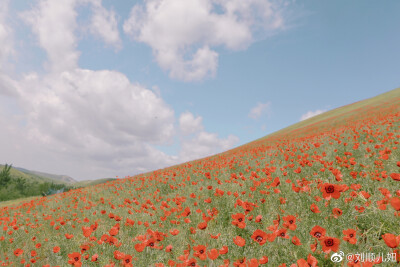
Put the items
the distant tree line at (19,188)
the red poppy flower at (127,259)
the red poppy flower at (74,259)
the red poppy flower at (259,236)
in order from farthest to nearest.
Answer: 1. the distant tree line at (19,188)
2. the red poppy flower at (74,259)
3. the red poppy flower at (127,259)
4. the red poppy flower at (259,236)

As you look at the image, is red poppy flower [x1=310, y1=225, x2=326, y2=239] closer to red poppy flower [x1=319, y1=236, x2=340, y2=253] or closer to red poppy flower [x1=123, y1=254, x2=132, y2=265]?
red poppy flower [x1=319, y1=236, x2=340, y2=253]

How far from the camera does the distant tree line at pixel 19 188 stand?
64.2 feet

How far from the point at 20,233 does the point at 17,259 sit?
2.04 metres

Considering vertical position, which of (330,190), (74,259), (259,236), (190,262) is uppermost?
(330,190)

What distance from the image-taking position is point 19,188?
2070 centimetres

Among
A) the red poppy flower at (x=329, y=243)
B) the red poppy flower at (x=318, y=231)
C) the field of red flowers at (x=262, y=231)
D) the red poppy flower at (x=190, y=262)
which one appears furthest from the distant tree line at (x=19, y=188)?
the red poppy flower at (x=329, y=243)

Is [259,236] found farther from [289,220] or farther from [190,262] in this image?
[190,262]

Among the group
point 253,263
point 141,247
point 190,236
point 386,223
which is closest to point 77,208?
point 190,236

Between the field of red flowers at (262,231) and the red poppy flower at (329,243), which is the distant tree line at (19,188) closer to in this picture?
the field of red flowers at (262,231)

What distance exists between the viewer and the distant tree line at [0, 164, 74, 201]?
19578 millimetres

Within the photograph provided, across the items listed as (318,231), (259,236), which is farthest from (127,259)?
(318,231)

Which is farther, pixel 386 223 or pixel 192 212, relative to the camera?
pixel 192 212

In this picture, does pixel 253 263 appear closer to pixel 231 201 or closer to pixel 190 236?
pixel 190 236

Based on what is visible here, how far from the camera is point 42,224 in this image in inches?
288
